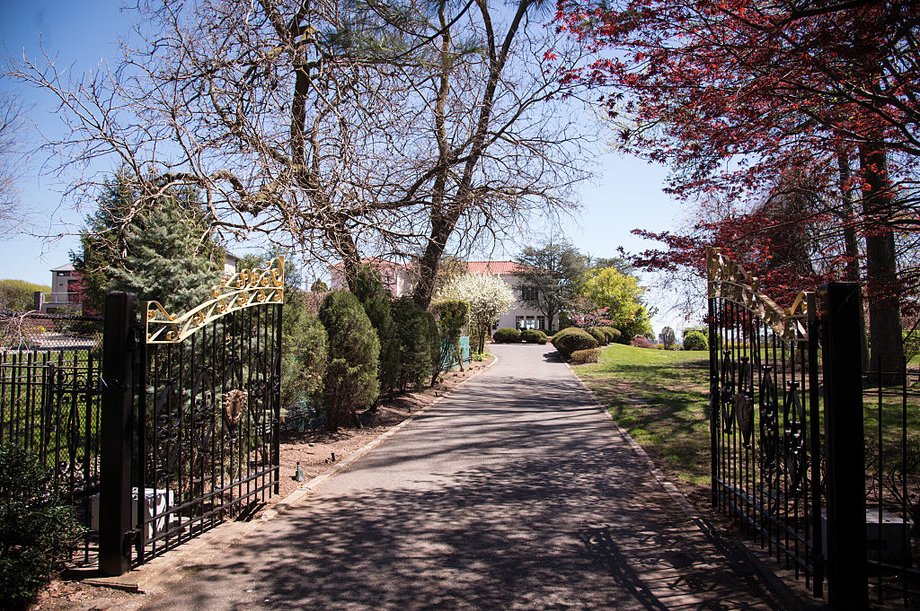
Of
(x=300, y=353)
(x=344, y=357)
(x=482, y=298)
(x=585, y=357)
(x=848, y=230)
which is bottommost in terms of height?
(x=585, y=357)

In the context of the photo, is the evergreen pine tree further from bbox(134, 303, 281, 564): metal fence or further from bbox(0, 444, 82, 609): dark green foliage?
bbox(0, 444, 82, 609): dark green foliage

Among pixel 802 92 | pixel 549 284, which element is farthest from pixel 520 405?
pixel 549 284

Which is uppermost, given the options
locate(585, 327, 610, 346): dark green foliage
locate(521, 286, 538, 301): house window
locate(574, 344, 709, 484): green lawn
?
locate(521, 286, 538, 301): house window

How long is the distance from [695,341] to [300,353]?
1485 inches

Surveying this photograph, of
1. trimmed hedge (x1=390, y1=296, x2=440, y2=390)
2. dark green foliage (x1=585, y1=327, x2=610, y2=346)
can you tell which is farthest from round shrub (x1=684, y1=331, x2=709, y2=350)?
trimmed hedge (x1=390, y1=296, x2=440, y2=390)

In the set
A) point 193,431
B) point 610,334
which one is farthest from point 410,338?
point 610,334

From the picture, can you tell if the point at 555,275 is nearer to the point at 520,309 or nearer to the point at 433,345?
the point at 520,309

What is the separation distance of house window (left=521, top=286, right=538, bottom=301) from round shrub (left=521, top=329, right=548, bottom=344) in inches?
527

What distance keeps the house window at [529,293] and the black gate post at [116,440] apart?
64260 millimetres

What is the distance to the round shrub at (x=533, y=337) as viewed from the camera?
53.6 metres

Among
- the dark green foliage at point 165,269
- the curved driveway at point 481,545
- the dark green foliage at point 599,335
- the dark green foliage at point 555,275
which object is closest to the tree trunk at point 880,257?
the curved driveway at point 481,545

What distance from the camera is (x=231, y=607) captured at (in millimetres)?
4012

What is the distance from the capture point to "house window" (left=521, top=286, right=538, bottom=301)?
6829 centimetres

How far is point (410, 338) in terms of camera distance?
51.0ft
